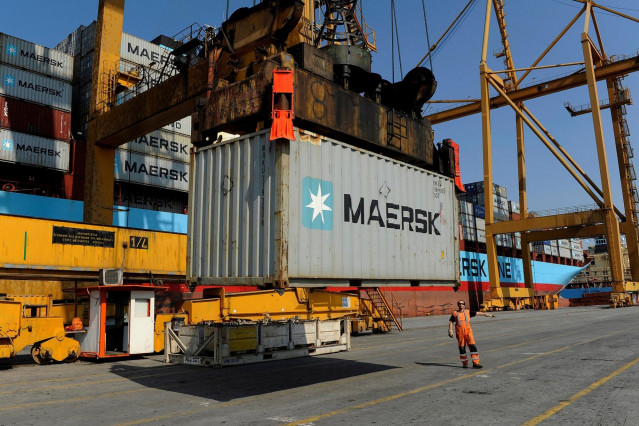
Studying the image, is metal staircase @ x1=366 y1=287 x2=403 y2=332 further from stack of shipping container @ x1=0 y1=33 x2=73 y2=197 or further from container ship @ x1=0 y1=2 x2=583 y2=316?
stack of shipping container @ x1=0 y1=33 x2=73 y2=197

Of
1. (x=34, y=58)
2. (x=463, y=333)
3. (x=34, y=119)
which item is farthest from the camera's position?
(x=34, y=58)

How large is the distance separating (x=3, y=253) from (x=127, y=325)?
5088mm

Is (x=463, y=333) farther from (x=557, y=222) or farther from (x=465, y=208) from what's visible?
(x=465, y=208)

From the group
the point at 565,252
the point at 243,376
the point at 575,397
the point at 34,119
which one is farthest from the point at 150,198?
the point at 565,252

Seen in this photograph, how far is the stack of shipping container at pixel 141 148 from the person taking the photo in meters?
31.4

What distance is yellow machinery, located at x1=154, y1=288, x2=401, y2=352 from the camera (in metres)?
14.9

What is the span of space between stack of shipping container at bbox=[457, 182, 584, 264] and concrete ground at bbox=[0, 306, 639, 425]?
37.3m

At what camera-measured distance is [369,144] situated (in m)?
10.4

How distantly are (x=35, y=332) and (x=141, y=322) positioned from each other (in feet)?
8.77

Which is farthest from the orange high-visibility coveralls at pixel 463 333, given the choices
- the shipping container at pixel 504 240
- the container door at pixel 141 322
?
the shipping container at pixel 504 240

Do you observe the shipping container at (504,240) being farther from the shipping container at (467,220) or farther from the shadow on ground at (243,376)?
the shadow on ground at (243,376)

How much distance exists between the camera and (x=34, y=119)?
27.4 meters

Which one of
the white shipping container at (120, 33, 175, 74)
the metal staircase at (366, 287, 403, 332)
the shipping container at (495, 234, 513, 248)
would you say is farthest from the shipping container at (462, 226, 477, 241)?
the white shipping container at (120, 33, 175, 74)

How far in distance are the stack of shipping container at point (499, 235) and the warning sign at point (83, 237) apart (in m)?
37.5
